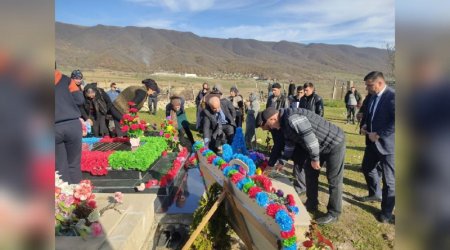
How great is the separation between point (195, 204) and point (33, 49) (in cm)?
429

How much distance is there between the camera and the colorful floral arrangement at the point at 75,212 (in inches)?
126

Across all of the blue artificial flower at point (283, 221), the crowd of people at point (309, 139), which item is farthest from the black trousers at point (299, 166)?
the blue artificial flower at point (283, 221)

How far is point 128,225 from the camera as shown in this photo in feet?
12.0

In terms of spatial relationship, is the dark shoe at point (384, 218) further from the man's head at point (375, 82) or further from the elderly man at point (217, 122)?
the elderly man at point (217, 122)

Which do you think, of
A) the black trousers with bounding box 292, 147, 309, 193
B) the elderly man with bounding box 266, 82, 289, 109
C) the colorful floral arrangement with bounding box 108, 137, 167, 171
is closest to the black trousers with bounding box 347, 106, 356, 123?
the elderly man with bounding box 266, 82, 289, 109

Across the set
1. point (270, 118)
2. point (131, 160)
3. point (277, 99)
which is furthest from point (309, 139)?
point (277, 99)

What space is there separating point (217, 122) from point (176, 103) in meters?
2.15

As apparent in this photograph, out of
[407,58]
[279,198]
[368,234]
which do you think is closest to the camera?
[407,58]

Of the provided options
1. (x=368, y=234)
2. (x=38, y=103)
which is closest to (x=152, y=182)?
(x=368, y=234)

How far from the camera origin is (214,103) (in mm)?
6438

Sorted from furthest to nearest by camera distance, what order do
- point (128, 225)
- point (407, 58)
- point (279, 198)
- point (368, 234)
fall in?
point (368, 234)
point (128, 225)
point (279, 198)
point (407, 58)

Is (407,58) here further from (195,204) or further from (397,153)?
(195,204)

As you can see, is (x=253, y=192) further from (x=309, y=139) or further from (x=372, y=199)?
(x=372, y=199)

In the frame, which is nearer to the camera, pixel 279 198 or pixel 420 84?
pixel 420 84
